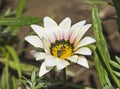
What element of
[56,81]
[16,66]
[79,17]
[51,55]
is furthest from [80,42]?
[79,17]

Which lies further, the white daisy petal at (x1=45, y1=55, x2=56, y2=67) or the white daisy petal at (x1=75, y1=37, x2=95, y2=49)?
the white daisy petal at (x1=75, y1=37, x2=95, y2=49)

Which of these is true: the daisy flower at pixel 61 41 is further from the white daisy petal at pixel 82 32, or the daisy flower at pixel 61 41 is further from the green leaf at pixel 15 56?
the green leaf at pixel 15 56

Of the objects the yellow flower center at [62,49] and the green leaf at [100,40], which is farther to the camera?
the green leaf at [100,40]

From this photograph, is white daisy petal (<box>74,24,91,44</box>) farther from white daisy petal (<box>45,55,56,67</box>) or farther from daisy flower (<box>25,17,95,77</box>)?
white daisy petal (<box>45,55,56,67</box>)

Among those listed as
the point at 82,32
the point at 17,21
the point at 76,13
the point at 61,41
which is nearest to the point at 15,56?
the point at 17,21

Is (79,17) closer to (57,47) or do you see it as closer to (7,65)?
(7,65)

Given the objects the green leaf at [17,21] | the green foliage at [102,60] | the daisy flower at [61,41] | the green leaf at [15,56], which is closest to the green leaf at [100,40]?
the green foliage at [102,60]

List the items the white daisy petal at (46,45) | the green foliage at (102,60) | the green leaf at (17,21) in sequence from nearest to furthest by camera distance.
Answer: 1. the white daisy petal at (46,45)
2. the green foliage at (102,60)
3. the green leaf at (17,21)

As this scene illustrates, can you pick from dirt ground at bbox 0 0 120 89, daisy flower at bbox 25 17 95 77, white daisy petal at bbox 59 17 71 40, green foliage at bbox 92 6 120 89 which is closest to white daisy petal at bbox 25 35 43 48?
daisy flower at bbox 25 17 95 77
